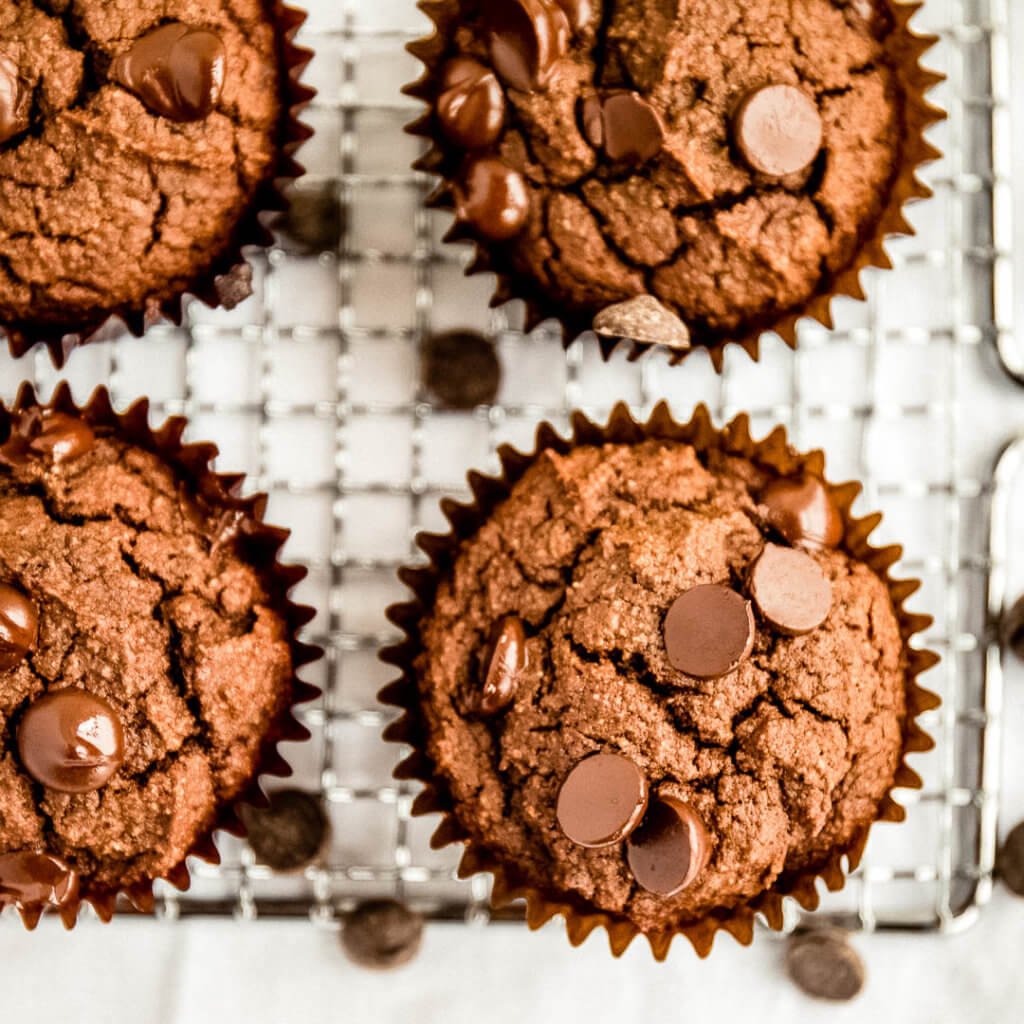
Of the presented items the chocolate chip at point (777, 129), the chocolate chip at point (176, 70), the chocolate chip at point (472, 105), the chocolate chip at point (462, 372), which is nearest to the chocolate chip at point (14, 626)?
the chocolate chip at point (176, 70)

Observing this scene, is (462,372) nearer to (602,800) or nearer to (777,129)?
(777,129)

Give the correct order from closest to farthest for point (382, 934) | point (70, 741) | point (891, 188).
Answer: point (70, 741) < point (891, 188) < point (382, 934)

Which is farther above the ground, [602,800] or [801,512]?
[801,512]

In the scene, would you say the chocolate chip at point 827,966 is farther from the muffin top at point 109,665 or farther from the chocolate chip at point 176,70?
the chocolate chip at point 176,70

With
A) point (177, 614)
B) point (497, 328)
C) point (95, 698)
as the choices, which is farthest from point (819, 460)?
point (95, 698)

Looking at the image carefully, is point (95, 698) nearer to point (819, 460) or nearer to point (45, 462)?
point (45, 462)

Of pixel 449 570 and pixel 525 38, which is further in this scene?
pixel 449 570

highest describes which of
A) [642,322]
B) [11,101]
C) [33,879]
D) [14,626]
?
[11,101]

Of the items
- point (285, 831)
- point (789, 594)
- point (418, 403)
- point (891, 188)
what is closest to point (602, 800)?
point (789, 594)
